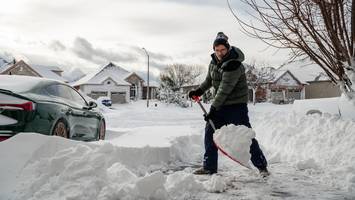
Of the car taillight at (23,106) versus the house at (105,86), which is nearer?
the car taillight at (23,106)

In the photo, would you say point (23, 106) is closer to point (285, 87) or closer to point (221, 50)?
point (221, 50)

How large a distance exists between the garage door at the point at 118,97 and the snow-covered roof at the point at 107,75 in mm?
1396

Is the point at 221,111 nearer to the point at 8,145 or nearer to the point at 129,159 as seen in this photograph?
the point at 129,159

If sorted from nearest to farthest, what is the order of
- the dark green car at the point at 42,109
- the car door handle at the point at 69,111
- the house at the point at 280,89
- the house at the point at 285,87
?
1. the dark green car at the point at 42,109
2. the car door handle at the point at 69,111
3. the house at the point at 280,89
4. the house at the point at 285,87

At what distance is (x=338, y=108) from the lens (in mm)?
7465

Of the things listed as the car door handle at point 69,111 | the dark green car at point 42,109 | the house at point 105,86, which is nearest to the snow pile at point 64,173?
the dark green car at point 42,109

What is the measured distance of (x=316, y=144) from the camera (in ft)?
21.9

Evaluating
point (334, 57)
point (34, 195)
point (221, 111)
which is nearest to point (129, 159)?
point (221, 111)

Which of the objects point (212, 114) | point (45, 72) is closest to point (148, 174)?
point (212, 114)

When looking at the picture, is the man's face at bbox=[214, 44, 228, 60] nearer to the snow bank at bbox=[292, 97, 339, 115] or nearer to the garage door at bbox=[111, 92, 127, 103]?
the snow bank at bbox=[292, 97, 339, 115]

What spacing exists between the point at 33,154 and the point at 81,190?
822 mm

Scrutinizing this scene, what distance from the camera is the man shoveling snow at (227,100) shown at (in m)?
5.49

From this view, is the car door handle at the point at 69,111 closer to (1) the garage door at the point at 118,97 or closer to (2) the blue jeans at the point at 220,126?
(2) the blue jeans at the point at 220,126

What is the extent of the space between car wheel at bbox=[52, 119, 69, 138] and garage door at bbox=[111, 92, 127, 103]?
46541 mm
